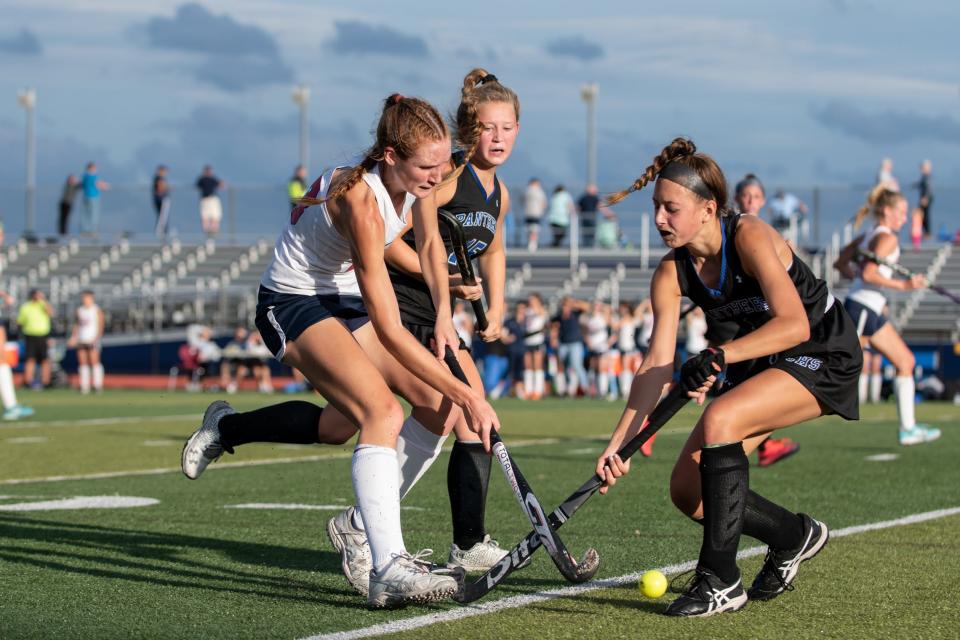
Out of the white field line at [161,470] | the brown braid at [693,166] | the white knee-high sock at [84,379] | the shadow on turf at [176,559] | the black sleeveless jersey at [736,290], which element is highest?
the brown braid at [693,166]

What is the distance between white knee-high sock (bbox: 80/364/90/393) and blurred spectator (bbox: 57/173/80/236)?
12200 mm

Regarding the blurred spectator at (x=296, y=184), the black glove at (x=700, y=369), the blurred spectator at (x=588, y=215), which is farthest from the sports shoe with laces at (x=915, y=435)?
the blurred spectator at (x=296, y=184)

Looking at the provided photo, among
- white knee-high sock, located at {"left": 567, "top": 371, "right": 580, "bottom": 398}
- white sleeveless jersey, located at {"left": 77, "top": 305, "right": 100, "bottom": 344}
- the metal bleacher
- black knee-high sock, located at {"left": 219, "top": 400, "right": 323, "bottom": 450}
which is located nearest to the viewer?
black knee-high sock, located at {"left": 219, "top": 400, "right": 323, "bottom": 450}

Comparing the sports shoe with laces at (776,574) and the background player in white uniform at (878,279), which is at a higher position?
the background player in white uniform at (878,279)

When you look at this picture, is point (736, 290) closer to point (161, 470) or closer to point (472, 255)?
point (472, 255)

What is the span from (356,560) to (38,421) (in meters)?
12.7

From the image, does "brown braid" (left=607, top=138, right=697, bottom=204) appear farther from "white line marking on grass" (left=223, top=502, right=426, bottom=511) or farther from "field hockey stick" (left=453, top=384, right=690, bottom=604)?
"white line marking on grass" (left=223, top=502, right=426, bottom=511)

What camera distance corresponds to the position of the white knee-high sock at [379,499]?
16.7 feet

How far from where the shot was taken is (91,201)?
130ft

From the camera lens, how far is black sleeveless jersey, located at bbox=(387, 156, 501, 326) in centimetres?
631

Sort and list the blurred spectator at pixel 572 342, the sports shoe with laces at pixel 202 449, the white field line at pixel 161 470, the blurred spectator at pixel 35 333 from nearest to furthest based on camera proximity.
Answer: the sports shoe with laces at pixel 202 449
the white field line at pixel 161 470
the blurred spectator at pixel 572 342
the blurred spectator at pixel 35 333

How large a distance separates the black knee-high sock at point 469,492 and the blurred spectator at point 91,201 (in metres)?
34.2

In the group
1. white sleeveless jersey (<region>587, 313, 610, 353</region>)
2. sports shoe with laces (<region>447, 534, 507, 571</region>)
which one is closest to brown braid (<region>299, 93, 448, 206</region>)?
sports shoe with laces (<region>447, 534, 507, 571</region>)

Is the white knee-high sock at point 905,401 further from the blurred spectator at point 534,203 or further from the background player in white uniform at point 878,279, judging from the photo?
the blurred spectator at point 534,203
